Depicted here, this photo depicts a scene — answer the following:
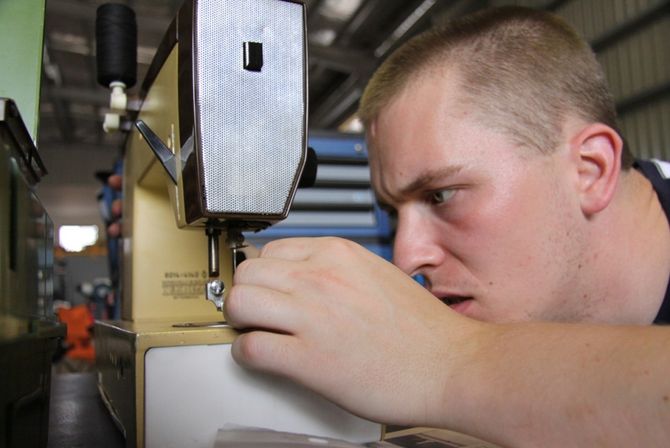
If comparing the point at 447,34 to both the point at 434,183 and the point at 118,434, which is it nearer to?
the point at 434,183

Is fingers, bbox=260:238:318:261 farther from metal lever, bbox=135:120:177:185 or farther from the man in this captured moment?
metal lever, bbox=135:120:177:185

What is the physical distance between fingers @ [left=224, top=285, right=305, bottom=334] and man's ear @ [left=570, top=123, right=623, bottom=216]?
0.53 meters

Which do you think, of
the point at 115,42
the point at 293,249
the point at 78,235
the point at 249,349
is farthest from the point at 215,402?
the point at 78,235

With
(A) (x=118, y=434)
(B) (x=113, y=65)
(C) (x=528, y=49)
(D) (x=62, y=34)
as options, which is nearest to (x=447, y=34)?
(C) (x=528, y=49)

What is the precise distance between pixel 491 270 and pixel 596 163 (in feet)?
0.77

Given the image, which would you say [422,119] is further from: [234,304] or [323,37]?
[323,37]

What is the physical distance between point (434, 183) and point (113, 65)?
57 centimetres

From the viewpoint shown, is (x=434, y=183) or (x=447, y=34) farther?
(x=447, y=34)

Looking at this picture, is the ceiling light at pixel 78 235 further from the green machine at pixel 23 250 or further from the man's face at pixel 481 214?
the man's face at pixel 481 214

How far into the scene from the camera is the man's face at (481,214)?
2.58ft

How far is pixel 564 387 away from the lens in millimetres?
436

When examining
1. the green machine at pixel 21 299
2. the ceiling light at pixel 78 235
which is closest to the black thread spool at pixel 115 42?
the green machine at pixel 21 299

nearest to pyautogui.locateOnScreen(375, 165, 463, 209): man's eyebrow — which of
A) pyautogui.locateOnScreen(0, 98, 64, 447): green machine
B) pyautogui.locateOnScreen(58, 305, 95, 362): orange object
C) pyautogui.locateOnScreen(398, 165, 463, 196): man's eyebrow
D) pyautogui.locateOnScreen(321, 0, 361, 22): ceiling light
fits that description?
pyautogui.locateOnScreen(398, 165, 463, 196): man's eyebrow

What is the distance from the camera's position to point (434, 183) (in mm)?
796
